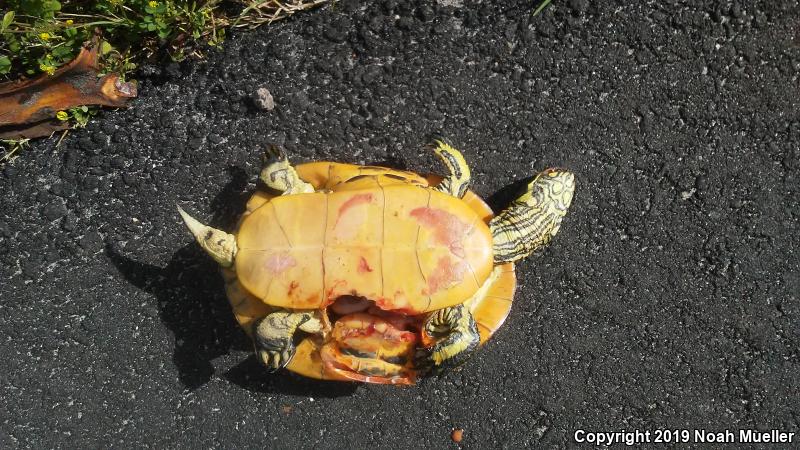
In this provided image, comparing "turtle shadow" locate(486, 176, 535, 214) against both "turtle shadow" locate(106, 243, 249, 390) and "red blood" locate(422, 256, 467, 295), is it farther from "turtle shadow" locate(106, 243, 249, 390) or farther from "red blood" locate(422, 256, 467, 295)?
"turtle shadow" locate(106, 243, 249, 390)

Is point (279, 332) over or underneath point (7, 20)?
underneath

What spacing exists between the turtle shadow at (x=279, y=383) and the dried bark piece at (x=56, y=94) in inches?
44.6

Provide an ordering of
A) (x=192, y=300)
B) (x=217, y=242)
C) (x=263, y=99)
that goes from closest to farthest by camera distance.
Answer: (x=217, y=242), (x=263, y=99), (x=192, y=300)

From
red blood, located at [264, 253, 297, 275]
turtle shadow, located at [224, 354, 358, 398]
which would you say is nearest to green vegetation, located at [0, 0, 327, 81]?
red blood, located at [264, 253, 297, 275]

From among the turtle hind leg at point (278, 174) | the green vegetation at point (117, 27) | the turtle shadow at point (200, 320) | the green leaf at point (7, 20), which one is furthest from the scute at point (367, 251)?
the green leaf at point (7, 20)

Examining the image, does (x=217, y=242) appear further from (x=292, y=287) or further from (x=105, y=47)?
(x=105, y=47)

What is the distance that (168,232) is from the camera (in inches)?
96.5

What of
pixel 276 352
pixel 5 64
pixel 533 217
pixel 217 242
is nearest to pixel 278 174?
pixel 217 242

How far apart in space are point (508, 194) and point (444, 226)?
1.99 ft

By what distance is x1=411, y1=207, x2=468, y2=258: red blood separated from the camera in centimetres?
187

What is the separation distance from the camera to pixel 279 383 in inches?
98.5

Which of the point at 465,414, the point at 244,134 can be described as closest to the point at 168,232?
the point at 244,134

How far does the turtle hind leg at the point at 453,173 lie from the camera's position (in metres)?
2.17

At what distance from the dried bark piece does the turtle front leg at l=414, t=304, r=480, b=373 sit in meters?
1.43
